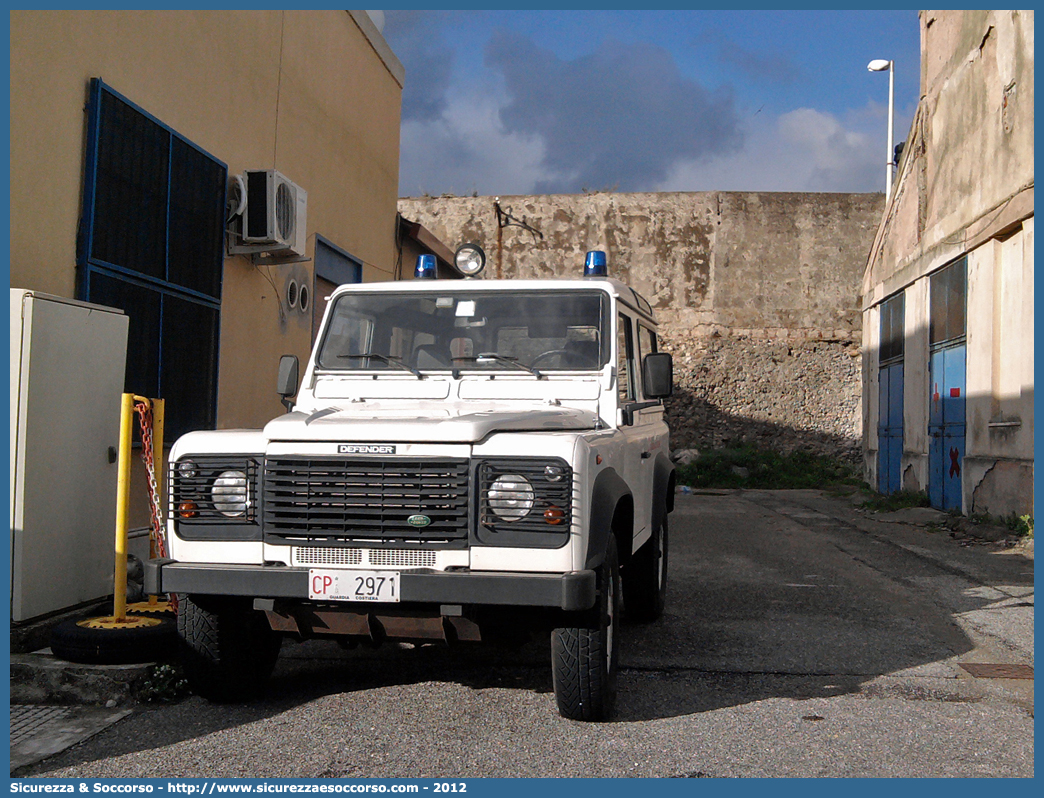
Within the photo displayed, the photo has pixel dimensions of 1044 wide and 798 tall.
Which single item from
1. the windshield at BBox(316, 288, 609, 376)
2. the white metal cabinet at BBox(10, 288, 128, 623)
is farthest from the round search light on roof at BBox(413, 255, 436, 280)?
the white metal cabinet at BBox(10, 288, 128, 623)

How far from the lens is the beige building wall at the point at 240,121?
6.22 m

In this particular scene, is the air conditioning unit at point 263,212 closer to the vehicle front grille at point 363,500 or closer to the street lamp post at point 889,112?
the vehicle front grille at point 363,500

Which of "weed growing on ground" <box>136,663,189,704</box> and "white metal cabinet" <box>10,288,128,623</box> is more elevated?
"white metal cabinet" <box>10,288,128,623</box>

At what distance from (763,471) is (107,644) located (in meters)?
16.1

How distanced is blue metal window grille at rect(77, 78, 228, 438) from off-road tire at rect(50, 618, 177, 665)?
8.89 ft

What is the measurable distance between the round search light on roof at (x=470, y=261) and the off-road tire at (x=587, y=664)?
3633 mm

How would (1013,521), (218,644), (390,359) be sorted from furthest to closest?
(1013,521)
(390,359)
(218,644)

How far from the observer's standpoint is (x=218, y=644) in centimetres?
450

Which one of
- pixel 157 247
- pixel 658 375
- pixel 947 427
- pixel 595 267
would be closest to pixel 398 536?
pixel 658 375

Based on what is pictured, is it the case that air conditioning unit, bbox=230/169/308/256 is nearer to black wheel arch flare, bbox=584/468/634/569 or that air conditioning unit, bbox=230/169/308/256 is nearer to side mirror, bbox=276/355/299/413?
side mirror, bbox=276/355/299/413

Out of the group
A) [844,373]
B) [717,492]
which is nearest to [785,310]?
[844,373]

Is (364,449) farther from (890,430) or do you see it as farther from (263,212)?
(890,430)

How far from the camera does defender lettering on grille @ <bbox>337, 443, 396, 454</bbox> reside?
4.12 meters
